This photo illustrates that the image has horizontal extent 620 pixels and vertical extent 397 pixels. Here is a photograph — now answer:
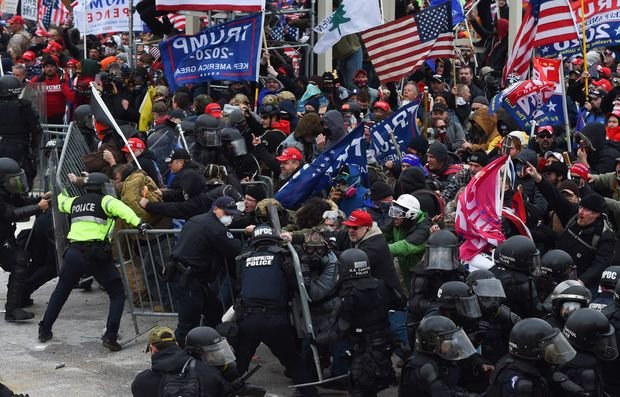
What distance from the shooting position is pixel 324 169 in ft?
43.1

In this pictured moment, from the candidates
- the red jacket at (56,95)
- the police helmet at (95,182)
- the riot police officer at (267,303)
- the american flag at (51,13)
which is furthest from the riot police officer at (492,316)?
the american flag at (51,13)

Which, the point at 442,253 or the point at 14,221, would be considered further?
the point at 14,221

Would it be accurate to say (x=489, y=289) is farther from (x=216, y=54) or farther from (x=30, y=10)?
(x=30, y=10)

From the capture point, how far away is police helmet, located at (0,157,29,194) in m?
13.1

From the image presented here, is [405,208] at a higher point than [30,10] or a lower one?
lower

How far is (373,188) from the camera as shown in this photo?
495 inches

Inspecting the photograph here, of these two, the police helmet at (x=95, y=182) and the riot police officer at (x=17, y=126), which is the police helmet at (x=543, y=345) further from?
the riot police officer at (x=17, y=126)

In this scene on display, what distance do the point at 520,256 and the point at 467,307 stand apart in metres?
0.86

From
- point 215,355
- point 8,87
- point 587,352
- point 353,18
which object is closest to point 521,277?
point 587,352

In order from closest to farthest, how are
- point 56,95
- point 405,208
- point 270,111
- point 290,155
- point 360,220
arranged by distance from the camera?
point 360,220 → point 405,208 → point 290,155 → point 270,111 → point 56,95

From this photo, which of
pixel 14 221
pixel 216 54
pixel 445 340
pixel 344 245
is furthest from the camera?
pixel 216 54

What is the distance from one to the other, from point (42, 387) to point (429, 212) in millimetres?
3868

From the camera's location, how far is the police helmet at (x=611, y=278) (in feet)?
33.0

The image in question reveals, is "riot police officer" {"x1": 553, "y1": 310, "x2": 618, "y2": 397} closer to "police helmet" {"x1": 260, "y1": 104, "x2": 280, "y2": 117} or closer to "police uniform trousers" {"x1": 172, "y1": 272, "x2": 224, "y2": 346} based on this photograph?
"police uniform trousers" {"x1": 172, "y1": 272, "x2": 224, "y2": 346}
